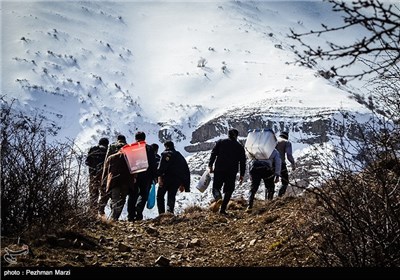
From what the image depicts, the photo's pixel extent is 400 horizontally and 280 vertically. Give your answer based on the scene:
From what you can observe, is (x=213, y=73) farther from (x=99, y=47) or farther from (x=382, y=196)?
(x=382, y=196)

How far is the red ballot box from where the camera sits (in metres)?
11.0

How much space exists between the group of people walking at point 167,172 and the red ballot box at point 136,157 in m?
0.09

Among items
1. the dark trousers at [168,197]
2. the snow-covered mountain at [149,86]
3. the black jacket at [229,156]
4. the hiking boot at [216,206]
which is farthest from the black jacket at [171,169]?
the snow-covered mountain at [149,86]

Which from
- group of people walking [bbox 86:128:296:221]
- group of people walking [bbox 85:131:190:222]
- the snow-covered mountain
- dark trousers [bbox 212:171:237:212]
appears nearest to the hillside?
dark trousers [bbox 212:171:237:212]

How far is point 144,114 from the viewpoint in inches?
6501

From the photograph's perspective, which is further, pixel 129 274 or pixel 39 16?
pixel 39 16

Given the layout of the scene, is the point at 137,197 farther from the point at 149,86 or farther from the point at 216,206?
the point at 149,86

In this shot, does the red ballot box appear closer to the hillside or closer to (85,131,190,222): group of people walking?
(85,131,190,222): group of people walking

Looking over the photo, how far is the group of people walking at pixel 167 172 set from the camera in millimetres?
10938

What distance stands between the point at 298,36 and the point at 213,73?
576ft

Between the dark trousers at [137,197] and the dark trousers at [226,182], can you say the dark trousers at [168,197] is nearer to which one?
the dark trousers at [137,197]

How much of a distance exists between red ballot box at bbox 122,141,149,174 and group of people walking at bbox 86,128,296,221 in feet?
0.28

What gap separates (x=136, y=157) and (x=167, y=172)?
147 cm

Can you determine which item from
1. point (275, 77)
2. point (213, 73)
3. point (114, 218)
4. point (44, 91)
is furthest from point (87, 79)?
point (114, 218)
